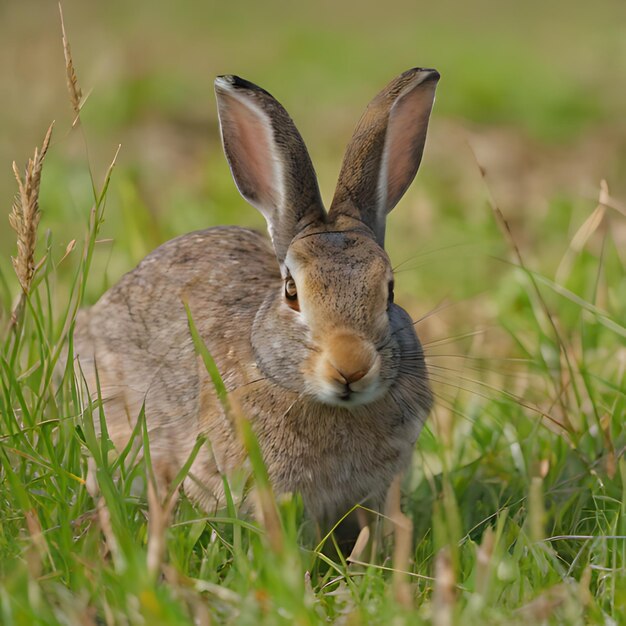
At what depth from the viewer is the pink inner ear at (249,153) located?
156 inches

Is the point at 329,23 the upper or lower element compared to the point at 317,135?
upper

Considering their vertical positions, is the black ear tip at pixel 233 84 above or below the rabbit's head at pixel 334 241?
above

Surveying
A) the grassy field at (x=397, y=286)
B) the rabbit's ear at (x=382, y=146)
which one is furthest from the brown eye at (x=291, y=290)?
the grassy field at (x=397, y=286)

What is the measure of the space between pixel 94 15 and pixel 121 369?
7.55 m

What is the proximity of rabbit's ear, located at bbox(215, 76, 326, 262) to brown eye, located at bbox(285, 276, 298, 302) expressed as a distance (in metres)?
0.25

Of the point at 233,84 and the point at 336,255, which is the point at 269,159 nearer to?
the point at 233,84

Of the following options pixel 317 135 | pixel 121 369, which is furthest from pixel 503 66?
pixel 121 369

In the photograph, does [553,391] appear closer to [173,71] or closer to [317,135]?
[317,135]

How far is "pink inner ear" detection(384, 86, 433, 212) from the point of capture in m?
4.08

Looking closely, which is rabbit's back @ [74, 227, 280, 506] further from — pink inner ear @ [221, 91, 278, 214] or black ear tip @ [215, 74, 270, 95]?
black ear tip @ [215, 74, 270, 95]

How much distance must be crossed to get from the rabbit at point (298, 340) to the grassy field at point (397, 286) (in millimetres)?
213

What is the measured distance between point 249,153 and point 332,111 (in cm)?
488

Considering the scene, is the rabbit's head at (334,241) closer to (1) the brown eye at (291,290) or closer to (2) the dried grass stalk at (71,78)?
(1) the brown eye at (291,290)

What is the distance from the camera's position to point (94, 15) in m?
11.2
